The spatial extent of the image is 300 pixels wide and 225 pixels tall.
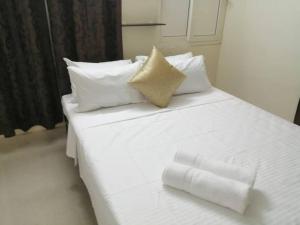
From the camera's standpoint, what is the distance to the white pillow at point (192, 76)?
224 centimetres

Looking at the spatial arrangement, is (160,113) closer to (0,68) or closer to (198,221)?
(198,221)

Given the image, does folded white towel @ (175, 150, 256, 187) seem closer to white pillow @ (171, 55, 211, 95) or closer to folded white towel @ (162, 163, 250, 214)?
folded white towel @ (162, 163, 250, 214)

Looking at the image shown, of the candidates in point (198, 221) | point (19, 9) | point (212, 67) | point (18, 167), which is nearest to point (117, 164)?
point (198, 221)

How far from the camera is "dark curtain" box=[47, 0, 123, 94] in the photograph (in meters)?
2.15

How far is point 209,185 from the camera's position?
107 cm

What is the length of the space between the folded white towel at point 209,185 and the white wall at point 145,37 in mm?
1781

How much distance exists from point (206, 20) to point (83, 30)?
4.84 ft

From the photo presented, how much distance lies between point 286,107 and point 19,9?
264cm

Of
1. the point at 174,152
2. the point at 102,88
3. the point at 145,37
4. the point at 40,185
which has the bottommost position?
the point at 40,185

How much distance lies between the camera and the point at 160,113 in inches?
75.0

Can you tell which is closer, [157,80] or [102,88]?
[102,88]

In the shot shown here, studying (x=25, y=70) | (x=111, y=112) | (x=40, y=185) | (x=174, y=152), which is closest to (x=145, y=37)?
(x=111, y=112)

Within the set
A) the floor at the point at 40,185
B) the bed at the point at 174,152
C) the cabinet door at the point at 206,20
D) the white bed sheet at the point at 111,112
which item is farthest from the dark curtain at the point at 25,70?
the cabinet door at the point at 206,20

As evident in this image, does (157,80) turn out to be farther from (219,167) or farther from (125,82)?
(219,167)
